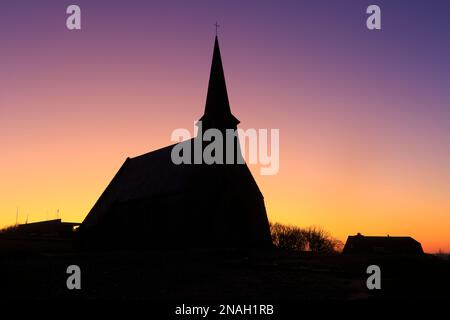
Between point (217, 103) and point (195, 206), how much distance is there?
34.2 feet

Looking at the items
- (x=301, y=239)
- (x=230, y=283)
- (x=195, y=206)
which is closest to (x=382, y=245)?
(x=301, y=239)

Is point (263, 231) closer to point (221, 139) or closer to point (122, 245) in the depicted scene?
point (221, 139)

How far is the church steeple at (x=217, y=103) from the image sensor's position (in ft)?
139

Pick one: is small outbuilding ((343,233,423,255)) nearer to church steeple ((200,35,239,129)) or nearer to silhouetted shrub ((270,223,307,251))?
silhouetted shrub ((270,223,307,251))

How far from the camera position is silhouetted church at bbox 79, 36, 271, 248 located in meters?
38.9

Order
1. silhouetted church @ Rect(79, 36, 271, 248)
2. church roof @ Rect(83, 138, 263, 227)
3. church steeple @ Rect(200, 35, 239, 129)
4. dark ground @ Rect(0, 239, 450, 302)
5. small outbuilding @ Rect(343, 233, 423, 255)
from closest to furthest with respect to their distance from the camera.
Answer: dark ground @ Rect(0, 239, 450, 302) → silhouetted church @ Rect(79, 36, 271, 248) → church roof @ Rect(83, 138, 263, 227) → church steeple @ Rect(200, 35, 239, 129) → small outbuilding @ Rect(343, 233, 423, 255)

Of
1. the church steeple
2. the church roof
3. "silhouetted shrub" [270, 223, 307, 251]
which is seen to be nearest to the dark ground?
the church roof

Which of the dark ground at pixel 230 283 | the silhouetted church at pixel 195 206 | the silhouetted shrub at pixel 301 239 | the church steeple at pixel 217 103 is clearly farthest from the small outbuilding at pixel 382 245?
the dark ground at pixel 230 283

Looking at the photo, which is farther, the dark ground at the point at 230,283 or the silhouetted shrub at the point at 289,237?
the silhouetted shrub at the point at 289,237

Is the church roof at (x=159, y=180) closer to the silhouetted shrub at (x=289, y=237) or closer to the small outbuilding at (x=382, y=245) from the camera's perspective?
the small outbuilding at (x=382, y=245)

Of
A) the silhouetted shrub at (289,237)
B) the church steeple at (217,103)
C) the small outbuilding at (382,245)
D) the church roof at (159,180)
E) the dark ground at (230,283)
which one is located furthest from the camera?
the silhouetted shrub at (289,237)

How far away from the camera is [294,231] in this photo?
94.2m

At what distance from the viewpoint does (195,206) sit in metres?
39.3
